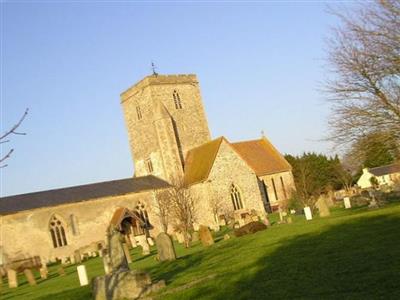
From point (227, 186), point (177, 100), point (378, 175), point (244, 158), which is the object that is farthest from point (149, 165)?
point (378, 175)

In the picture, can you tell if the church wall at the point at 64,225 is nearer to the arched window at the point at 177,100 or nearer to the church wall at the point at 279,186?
the arched window at the point at 177,100

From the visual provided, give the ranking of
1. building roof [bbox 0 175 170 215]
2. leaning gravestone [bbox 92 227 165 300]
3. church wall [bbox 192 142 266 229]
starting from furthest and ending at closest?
church wall [bbox 192 142 266 229], building roof [bbox 0 175 170 215], leaning gravestone [bbox 92 227 165 300]

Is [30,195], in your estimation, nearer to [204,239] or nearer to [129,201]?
[129,201]

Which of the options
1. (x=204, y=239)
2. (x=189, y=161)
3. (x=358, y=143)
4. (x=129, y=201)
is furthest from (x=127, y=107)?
(x=358, y=143)

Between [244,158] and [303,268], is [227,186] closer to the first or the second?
[244,158]

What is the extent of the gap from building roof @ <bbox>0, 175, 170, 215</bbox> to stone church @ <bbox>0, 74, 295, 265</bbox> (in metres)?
0.07

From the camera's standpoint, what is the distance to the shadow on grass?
8.41 meters

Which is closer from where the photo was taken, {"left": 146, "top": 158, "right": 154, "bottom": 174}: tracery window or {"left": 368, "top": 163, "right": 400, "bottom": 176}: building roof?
{"left": 146, "top": 158, "right": 154, "bottom": 174}: tracery window

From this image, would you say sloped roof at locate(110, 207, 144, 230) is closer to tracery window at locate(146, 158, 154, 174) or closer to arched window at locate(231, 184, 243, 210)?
arched window at locate(231, 184, 243, 210)

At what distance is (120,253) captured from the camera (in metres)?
12.8

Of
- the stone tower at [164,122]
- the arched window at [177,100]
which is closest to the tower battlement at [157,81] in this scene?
the stone tower at [164,122]

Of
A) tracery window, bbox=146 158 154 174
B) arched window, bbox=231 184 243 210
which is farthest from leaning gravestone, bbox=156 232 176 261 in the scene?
tracery window, bbox=146 158 154 174

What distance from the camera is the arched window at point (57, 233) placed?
36344 mm

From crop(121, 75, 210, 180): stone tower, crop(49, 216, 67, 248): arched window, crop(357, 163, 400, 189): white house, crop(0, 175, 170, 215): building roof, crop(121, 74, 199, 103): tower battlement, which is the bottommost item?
crop(357, 163, 400, 189): white house
